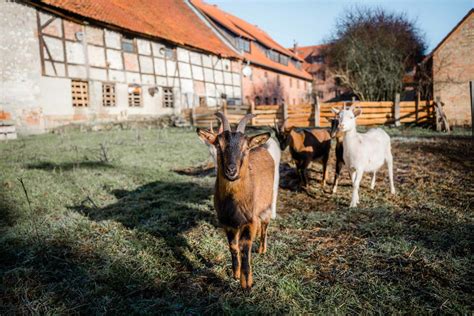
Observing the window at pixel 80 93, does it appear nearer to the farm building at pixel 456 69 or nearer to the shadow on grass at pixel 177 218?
the shadow on grass at pixel 177 218

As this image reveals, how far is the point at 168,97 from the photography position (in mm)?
25438

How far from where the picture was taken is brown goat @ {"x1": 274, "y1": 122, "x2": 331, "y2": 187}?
728 centimetres

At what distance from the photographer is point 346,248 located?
3.85 metres

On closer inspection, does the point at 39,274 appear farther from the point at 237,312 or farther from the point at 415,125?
the point at 415,125

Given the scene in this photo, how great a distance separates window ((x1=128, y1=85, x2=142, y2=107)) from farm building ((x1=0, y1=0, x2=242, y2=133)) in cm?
7

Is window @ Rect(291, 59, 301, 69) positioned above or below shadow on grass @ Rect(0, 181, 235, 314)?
above

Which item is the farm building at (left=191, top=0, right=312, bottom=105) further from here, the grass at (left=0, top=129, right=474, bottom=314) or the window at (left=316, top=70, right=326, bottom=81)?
the grass at (left=0, top=129, right=474, bottom=314)

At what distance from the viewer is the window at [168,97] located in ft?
82.2

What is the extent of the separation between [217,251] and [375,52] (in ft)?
79.7

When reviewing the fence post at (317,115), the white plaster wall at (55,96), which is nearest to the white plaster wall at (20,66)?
the white plaster wall at (55,96)

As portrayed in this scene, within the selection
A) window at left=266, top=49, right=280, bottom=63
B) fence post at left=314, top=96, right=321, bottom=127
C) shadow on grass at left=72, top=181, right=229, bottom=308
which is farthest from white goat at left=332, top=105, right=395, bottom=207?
window at left=266, top=49, right=280, bottom=63

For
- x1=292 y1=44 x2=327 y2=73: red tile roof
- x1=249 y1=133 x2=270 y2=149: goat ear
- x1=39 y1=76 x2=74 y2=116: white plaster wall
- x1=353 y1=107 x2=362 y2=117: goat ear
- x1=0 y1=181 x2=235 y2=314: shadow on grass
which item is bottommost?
x1=0 y1=181 x2=235 y2=314: shadow on grass

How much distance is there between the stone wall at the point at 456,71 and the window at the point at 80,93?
23.1 meters

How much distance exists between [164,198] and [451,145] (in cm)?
922
